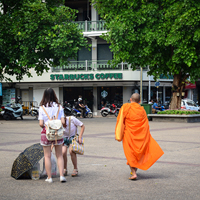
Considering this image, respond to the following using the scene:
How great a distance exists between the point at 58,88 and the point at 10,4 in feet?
47.5

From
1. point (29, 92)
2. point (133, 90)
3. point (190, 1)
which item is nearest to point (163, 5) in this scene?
point (190, 1)

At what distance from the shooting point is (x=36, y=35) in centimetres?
2172

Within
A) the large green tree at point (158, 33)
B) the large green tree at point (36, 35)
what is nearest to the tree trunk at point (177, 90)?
the large green tree at point (158, 33)

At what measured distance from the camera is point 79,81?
35406mm

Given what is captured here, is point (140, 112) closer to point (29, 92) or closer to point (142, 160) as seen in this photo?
point (142, 160)

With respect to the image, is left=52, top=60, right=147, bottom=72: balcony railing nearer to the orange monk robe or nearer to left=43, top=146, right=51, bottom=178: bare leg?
the orange monk robe

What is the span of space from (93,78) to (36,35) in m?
13.3

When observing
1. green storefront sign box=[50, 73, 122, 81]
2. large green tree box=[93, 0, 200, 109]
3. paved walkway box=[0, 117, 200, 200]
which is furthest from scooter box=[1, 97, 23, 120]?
paved walkway box=[0, 117, 200, 200]

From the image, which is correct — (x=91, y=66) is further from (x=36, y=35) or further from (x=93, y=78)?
(x=36, y=35)

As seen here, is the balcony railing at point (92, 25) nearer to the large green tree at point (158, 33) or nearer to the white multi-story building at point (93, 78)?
the white multi-story building at point (93, 78)

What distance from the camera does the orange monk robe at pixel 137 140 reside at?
6293 millimetres

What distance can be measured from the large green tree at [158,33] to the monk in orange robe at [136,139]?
14.5m

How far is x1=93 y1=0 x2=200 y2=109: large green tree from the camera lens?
20406 millimetres

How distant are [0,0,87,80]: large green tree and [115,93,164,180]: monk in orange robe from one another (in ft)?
50.4
